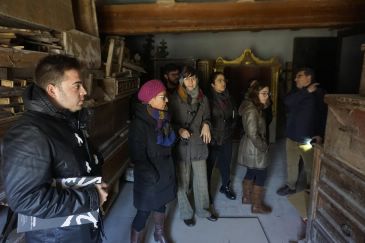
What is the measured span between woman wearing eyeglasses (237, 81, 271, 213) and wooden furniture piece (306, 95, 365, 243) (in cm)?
84

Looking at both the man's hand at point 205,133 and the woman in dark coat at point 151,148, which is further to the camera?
the man's hand at point 205,133

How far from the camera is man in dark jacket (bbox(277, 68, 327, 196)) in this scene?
126 inches

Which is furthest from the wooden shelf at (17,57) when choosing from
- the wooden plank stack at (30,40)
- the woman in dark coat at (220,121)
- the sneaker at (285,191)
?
the sneaker at (285,191)

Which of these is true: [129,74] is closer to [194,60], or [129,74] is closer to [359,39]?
[194,60]

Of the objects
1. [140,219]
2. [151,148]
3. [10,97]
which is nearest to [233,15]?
[151,148]

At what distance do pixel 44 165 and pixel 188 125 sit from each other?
1.66m

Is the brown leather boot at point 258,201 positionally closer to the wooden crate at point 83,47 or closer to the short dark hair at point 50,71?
the wooden crate at point 83,47

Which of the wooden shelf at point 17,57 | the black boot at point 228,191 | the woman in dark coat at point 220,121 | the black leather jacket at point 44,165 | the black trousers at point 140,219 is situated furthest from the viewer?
the black boot at point 228,191

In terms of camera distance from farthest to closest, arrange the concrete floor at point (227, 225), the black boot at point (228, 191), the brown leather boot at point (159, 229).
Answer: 1. the black boot at point (228, 191)
2. the concrete floor at point (227, 225)
3. the brown leather boot at point (159, 229)

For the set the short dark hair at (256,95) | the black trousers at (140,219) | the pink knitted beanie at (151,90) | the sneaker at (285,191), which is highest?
the pink knitted beanie at (151,90)

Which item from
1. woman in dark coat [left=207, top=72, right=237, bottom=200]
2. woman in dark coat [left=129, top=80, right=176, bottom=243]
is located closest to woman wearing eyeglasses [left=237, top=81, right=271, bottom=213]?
woman in dark coat [left=207, top=72, right=237, bottom=200]

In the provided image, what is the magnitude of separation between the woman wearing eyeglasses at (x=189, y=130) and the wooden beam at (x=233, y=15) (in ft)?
3.15

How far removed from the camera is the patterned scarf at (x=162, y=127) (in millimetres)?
2213

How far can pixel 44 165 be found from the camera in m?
1.20
